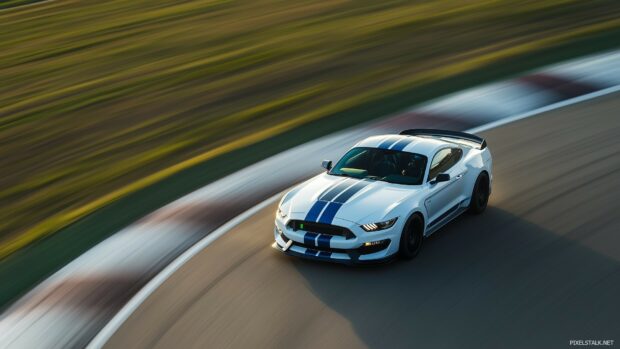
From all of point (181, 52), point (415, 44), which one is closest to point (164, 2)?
point (181, 52)

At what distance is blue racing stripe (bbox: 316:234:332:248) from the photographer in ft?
27.0

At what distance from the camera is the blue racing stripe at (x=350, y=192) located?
8.52 metres

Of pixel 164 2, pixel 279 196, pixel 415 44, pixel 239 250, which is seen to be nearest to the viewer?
pixel 239 250

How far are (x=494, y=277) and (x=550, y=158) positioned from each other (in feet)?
12.7

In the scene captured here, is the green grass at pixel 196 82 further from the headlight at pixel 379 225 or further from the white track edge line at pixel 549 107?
the headlight at pixel 379 225

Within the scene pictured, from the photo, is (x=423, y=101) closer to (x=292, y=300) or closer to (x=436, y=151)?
(x=436, y=151)

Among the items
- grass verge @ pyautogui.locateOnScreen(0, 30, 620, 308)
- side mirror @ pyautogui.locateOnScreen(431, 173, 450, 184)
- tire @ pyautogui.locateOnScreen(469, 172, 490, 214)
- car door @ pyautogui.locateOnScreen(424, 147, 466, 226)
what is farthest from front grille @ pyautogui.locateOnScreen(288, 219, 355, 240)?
grass verge @ pyautogui.locateOnScreen(0, 30, 620, 308)

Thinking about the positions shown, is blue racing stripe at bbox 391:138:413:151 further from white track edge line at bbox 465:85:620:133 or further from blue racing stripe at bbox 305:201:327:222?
white track edge line at bbox 465:85:620:133

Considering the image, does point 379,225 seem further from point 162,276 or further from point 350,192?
point 162,276

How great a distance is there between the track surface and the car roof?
95 cm

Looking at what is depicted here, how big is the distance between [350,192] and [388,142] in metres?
1.15

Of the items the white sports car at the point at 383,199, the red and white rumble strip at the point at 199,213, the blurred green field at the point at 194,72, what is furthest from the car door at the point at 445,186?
the blurred green field at the point at 194,72

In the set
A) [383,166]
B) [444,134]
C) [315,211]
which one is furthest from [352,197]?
[444,134]

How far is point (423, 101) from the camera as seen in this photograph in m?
14.4
